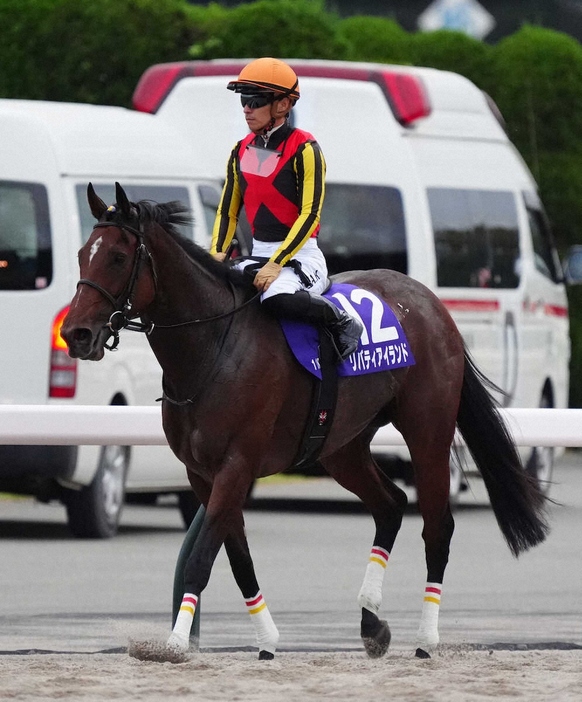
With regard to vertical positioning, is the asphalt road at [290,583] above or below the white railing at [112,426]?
below

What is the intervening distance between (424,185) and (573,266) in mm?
1855

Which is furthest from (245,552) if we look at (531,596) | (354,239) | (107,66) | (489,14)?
(489,14)

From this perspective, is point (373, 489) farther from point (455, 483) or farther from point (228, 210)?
point (455, 483)

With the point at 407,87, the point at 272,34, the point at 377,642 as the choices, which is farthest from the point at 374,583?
the point at 272,34

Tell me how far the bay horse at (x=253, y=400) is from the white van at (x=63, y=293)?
4.57 metres

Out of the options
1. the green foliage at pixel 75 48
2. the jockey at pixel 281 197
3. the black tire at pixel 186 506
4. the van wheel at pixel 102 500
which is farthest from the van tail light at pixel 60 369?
the green foliage at pixel 75 48

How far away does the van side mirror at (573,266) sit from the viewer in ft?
59.6

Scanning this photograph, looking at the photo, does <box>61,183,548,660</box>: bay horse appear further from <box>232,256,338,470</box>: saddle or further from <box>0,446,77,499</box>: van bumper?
<box>0,446,77,499</box>: van bumper

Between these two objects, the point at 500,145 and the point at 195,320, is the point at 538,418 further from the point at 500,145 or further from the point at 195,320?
the point at 500,145

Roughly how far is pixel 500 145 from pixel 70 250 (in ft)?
18.3

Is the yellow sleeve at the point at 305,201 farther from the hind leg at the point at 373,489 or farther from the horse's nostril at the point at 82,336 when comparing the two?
the hind leg at the point at 373,489

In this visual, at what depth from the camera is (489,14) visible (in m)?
32.2

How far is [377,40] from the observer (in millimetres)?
24172

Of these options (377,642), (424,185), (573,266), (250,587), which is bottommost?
(377,642)
